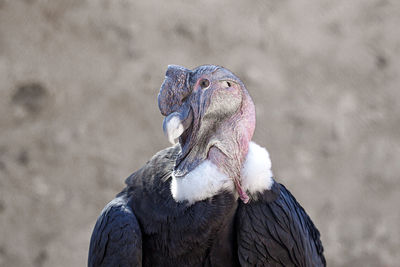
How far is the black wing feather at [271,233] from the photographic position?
2516mm

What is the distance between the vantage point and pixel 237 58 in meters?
4.95

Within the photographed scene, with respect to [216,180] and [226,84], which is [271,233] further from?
[226,84]

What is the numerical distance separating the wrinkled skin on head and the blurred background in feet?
7.73

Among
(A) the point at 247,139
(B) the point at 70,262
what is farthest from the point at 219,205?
(B) the point at 70,262

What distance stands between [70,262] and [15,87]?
1.45 metres

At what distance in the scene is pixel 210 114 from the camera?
2514 mm

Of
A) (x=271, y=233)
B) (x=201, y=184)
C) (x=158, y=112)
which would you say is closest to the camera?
(x=201, y=184)

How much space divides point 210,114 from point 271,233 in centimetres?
56

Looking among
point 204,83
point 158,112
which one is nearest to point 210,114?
point 204,83

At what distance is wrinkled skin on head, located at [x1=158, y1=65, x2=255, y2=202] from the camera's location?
2490 millimetres

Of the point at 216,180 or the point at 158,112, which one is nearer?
the point at 216,180

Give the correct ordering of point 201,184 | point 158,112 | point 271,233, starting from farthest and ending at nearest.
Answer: point 158,112 → point 271,233 → point 201,184

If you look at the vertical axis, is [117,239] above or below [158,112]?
below

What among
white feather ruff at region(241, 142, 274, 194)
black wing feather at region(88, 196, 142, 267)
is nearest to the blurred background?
black wing feather at region(88, 196, 142, 267)
